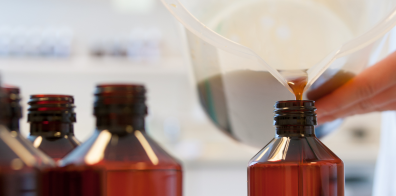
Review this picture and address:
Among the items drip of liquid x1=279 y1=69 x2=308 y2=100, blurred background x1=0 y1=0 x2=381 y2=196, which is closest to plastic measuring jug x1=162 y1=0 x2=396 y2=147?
drip of liquid x1=279 y1=69 x2=308 y2=100

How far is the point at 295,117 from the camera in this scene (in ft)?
0.76

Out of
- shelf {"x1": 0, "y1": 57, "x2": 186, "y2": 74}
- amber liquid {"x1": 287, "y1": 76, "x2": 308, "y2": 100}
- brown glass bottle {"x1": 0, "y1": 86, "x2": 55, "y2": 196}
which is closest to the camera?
brown glass bottle {"x1": 0, "y1": 86, "x2": 55, "y2": 196}

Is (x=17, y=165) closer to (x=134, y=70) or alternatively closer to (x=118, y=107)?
(x=118, y=107)

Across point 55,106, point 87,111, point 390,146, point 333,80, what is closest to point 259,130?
point 333,80

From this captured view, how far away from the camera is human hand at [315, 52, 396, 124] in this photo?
333 millimetres

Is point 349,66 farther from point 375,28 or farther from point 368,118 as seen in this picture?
point 368,118

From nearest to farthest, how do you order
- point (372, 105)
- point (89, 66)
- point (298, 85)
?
1. point (298, 85)
2. point (372, 105)
3. point (89, 66)

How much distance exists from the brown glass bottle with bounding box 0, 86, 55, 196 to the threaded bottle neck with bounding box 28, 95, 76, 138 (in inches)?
1.9

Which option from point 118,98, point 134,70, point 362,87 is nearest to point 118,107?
point 118,98

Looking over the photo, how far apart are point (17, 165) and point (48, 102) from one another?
0.07m

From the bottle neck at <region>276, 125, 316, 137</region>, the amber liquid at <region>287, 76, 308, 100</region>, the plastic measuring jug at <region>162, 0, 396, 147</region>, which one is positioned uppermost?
the plastic measuring jug at <region>162, 0, 396, 147</region>

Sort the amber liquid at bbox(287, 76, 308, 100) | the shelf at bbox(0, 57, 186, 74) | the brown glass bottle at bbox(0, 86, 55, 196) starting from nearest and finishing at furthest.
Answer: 1. the brown glass bottle at bbox(0, 86, 55, 196)
2. the amber liquid at bbox(287, 76, 308, 100)
3. the shelf at bbox(0, 57, 186, 74)

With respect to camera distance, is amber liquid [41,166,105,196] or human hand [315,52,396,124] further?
human hand [315,52,396,124]

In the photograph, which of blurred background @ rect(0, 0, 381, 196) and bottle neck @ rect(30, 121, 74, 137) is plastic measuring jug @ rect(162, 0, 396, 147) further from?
blurred background @ rect(0, 0, 381, 196)
